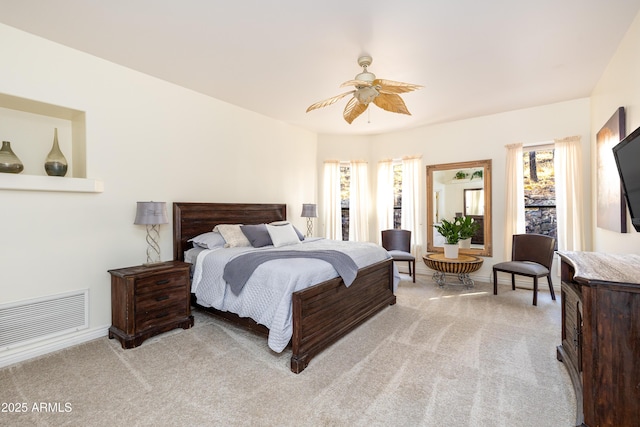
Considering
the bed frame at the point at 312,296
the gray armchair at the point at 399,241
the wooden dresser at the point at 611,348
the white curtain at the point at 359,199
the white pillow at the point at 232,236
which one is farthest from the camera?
the white curtain at the point at 359,199

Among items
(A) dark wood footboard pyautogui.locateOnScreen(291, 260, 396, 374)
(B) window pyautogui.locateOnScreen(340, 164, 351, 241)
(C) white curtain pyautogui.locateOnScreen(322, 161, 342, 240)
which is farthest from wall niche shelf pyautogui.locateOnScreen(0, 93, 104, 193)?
(B) window pyautogui.locateOnScreen(340, 164, 351, 241)

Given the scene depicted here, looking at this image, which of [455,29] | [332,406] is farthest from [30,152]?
[455,29]

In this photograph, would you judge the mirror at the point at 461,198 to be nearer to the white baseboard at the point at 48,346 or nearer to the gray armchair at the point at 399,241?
the gray armchair at the point at 399,241

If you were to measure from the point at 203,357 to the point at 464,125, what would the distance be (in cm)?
520

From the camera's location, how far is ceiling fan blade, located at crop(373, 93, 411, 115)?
3.01 meters

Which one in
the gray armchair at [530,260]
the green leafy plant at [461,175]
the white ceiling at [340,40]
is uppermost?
the white ceiling at [340,40]

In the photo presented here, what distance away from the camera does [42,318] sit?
2633mm

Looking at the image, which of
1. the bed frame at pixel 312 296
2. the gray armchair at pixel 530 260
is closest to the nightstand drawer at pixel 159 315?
the bed frame at pixel 312 296

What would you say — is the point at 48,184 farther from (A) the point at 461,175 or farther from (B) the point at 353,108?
(A) the point at 461,175

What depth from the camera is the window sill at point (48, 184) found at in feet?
7.98

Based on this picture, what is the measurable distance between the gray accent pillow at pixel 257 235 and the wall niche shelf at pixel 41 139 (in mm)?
1599

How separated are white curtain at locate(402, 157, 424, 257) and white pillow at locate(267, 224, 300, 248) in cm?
256

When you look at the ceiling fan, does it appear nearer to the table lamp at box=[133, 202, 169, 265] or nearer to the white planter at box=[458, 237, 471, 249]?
the table lamp at box=[133, 202, 169, 265]

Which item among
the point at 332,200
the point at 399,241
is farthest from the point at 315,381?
the point at 332,200
